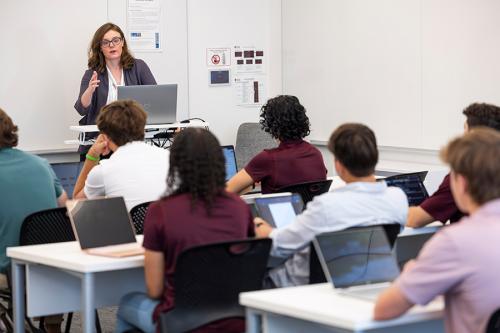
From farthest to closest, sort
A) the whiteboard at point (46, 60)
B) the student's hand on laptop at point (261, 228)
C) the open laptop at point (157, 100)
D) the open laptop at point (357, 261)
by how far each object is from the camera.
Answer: the whiteboard at point (46, 60) < the open laptop at point (157, 100) < the student's hand on laptop at point (261, 228) < the open laptop at point (357, 261)

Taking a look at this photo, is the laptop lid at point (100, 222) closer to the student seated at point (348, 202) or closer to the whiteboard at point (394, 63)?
the student seated at point (348, 202)

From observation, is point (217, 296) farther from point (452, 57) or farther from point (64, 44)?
point (64, 44)

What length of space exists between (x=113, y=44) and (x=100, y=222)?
12.3ft

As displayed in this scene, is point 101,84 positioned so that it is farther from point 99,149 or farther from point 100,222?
point 100,222

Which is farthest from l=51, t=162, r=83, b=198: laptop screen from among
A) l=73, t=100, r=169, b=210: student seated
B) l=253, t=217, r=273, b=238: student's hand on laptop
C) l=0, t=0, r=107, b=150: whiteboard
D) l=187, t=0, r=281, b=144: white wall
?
l=187, t=0, r=281, b=144: white wall

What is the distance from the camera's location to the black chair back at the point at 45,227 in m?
4.20

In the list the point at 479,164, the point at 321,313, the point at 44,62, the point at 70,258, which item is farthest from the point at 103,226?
the point at 44,62

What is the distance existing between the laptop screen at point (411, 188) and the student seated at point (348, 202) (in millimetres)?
1065

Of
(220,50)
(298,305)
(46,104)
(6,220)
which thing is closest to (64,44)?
(46,104)

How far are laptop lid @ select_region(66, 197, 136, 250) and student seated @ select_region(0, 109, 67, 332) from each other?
715 mm

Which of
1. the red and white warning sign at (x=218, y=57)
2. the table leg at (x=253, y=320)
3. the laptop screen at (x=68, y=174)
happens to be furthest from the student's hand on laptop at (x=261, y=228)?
the red and white warning sign at (x=218, y=57)

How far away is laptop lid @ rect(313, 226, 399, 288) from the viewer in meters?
2.91

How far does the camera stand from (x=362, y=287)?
297 cm

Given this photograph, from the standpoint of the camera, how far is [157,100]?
6746 mm
